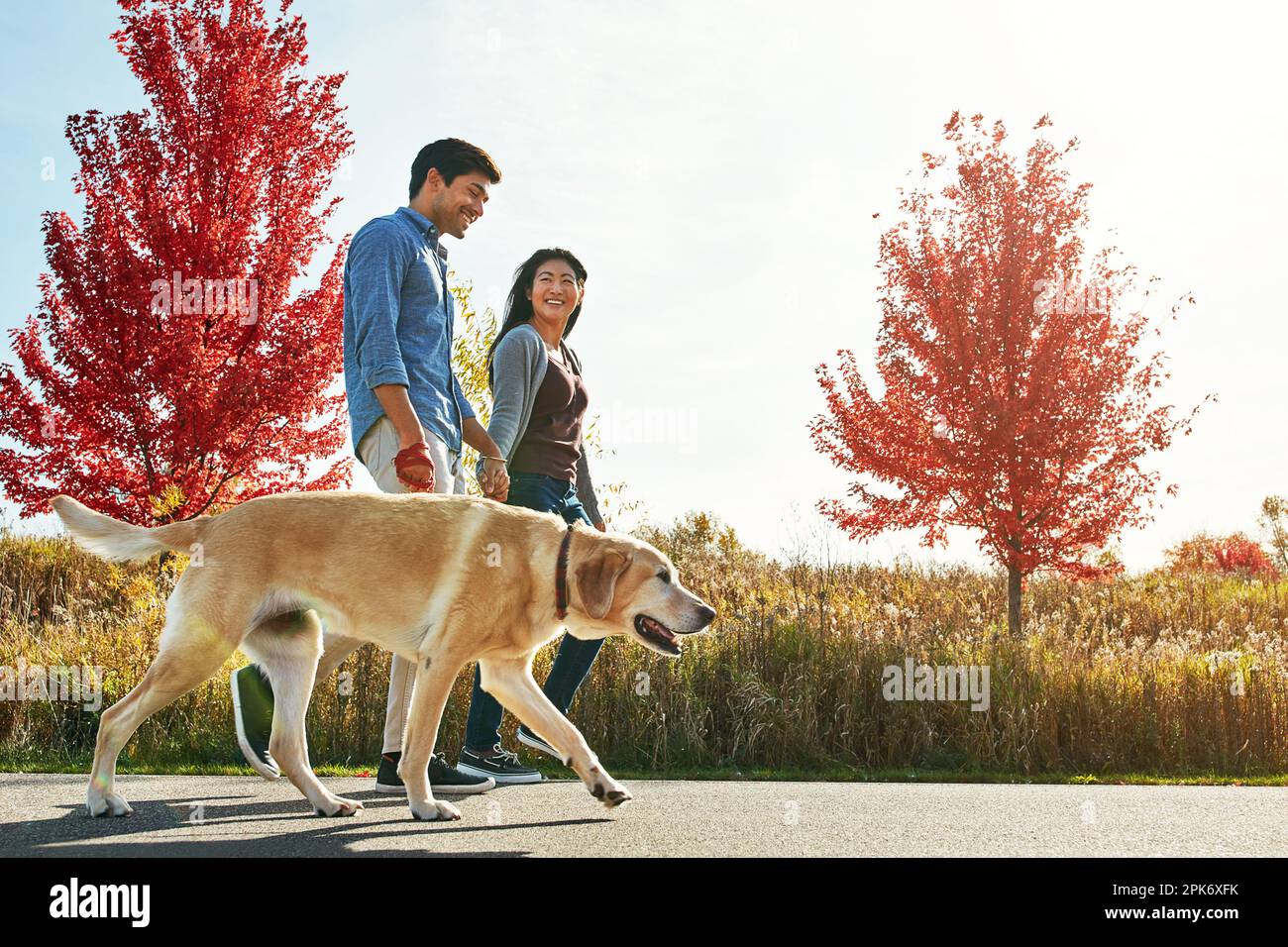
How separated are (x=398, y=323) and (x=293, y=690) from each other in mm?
1769

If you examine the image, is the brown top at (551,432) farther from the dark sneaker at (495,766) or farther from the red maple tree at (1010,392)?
the red maple tree at (1010,392)

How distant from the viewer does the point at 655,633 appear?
14.0 ft

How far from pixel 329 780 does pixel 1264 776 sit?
21.1 ft

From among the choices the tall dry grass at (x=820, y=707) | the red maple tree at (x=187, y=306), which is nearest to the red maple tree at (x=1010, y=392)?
the tall dry grass at (x=820, y=707)

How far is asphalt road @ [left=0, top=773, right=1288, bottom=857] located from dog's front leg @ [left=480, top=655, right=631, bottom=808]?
7.3 inches

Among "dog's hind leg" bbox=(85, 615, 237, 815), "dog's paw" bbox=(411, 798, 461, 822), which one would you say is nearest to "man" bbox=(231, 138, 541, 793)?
"dog's hind leg" bbox=(85, 615, 237, 815)

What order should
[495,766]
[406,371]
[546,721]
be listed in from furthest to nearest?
1. [495,766]
2. [406,371]
3. [546,721]

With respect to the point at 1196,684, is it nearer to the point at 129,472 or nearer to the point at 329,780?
the point at 329,780

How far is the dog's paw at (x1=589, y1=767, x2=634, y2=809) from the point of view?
12.3 ft

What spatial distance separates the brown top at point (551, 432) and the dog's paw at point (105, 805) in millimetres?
2348

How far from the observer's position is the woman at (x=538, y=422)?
5.19 m

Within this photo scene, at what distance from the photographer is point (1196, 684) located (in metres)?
7.83

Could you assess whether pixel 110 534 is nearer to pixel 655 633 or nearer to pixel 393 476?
pixel 393 476

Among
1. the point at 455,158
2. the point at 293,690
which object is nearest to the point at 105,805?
the point at 293,690
